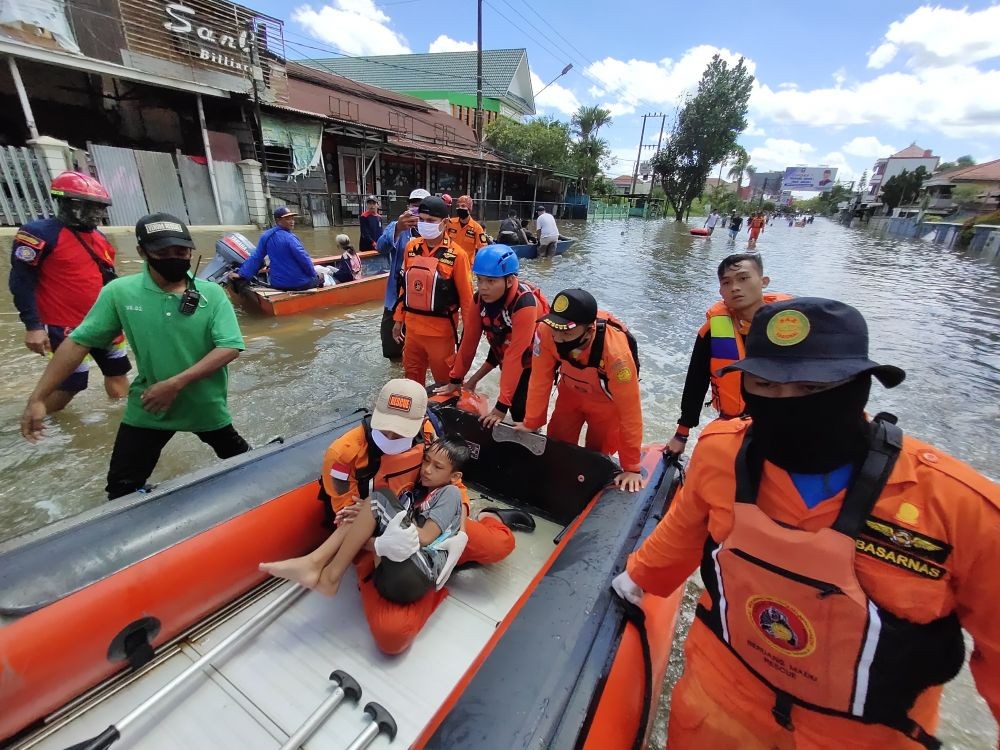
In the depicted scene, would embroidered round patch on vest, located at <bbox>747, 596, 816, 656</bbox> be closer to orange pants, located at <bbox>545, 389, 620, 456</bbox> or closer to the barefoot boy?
the barefoot boy

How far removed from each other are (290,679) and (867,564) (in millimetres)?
1895

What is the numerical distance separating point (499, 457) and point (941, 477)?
2.09 meters

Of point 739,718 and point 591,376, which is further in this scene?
point 591,376

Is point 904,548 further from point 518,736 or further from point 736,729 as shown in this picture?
point 518,736

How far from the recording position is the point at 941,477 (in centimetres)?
91

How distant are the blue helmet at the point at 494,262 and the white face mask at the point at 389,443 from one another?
1.35 metres

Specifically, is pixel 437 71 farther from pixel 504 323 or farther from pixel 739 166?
pixel 739 166

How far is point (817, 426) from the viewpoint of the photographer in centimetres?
102

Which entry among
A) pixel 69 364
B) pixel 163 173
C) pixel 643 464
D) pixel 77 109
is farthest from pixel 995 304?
pixel 77 109

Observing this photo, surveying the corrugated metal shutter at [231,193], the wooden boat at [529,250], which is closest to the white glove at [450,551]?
the wooden boat at [529,250]

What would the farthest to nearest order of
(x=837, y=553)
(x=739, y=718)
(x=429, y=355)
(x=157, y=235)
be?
(x=429, y=355) < (x=157, y=235) < (x=739, y=718) < (x=837, y=553)

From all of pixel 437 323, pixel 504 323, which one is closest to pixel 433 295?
pixel 437 323

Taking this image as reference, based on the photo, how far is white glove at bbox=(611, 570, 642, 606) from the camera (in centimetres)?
160

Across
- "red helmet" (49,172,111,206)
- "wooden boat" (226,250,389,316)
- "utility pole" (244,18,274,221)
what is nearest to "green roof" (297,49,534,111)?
"utility pole" (244,18,274,221)
